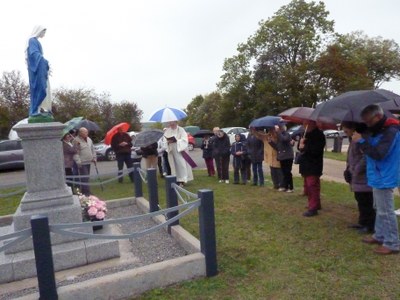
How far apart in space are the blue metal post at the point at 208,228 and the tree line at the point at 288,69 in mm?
29112

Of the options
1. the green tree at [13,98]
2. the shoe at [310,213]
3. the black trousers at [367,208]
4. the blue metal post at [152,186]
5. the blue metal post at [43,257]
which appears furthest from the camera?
the green tree at [13,98]

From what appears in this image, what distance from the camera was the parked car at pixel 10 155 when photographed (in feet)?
50.4

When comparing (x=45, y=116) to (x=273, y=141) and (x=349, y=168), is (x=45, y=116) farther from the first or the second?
(x=273, y=141)

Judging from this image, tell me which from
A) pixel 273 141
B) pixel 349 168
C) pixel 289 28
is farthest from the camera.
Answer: pixel 289 28

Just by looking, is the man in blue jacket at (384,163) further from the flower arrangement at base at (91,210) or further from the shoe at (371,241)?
the flower arrangement at base at (91,210)

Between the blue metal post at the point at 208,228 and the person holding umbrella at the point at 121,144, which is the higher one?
the person holding umbrella at the point at 121,144

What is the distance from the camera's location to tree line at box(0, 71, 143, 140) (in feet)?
86.7

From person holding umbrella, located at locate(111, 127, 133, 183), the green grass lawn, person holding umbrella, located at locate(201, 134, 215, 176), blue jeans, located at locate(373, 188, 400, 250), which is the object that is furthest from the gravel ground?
person holding umbrella, located at locate(201, 134, 215, 176)

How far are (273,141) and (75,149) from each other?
487cm

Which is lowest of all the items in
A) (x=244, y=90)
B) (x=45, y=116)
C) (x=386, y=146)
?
(x=386, y=146)

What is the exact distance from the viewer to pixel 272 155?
328 inches

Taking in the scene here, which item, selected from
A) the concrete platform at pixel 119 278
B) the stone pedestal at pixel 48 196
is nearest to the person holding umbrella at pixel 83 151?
the stone pedestal at pixel 48 196

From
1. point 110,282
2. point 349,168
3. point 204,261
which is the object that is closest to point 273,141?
point 349,168

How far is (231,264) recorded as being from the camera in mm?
4094
